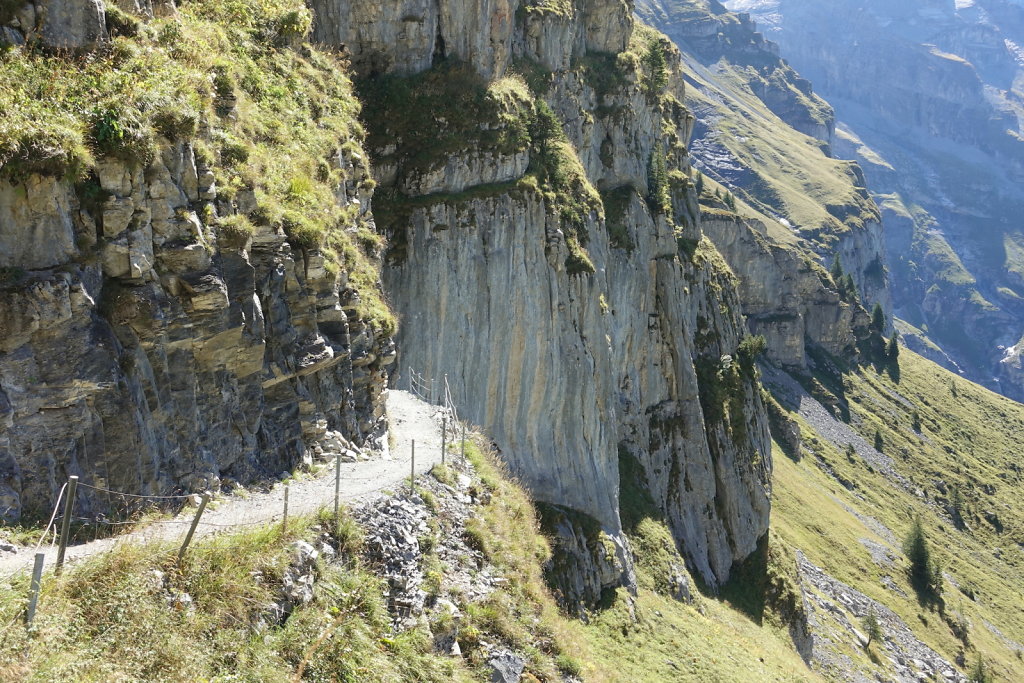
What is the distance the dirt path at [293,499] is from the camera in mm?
12758

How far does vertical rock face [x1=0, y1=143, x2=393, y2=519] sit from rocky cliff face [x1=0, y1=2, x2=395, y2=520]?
30 mm

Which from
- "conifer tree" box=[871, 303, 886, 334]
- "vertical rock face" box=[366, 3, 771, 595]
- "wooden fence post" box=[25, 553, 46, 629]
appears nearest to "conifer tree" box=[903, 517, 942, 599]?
"vertical rock face" box=[366, 3, 771, 595]

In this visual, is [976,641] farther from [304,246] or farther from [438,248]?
[304,246]

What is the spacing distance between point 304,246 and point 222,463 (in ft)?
20.9

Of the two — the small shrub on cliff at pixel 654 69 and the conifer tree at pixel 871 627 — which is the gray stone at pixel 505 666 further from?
the conifer tree at pixel 871 627

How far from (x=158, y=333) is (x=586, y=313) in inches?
1163

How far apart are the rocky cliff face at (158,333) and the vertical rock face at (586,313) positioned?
12694mm

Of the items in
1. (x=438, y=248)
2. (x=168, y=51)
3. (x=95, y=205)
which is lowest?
(x=438, y=248)

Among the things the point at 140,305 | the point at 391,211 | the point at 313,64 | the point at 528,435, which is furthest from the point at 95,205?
the point at 528,435

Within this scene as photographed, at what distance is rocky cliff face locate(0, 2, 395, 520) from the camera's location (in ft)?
45.4

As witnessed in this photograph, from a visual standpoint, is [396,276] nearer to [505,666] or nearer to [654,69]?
[505,666]

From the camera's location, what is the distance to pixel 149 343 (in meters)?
16.0

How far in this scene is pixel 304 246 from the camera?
67.8ft

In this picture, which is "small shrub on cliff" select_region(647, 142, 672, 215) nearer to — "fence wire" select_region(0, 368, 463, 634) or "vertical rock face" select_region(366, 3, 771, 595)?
"vertical rock face" select_region(366, 3, 771, 595)
